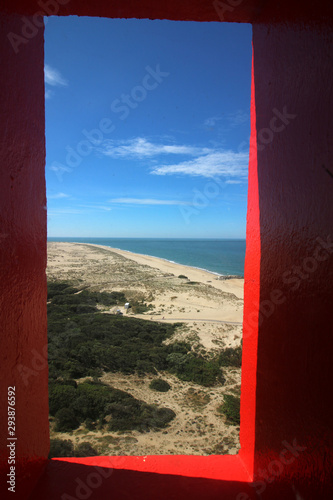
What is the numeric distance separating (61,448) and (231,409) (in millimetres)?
3392

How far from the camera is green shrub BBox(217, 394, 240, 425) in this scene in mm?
5566

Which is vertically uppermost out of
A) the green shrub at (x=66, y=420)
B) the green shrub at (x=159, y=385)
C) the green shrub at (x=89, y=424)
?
the green shrub at (x=66, y=420)

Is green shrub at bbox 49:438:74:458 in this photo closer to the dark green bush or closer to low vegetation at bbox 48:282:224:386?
low vegetation at bbox 48:282:224:386

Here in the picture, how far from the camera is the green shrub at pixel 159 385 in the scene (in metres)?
6.71

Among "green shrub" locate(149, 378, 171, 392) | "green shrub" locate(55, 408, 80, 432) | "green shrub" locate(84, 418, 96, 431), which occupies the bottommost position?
"green shrub" locate(149, 378, 171, 392)

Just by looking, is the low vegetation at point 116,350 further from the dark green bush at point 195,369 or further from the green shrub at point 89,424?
the green shrub at point 89,424

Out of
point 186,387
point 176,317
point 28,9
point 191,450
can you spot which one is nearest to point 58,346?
point 186,387

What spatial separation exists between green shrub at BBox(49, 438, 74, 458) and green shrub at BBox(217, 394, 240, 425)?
3.01 meters

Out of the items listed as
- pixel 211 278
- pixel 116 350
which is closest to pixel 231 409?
pixel 116 350

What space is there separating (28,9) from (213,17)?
128 centimetres

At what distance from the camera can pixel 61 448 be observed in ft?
14.7

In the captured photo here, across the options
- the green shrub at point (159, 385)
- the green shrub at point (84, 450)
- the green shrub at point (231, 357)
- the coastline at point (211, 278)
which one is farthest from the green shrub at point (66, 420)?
the coastline at point (211, 278)

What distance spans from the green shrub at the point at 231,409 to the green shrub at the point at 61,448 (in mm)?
3010

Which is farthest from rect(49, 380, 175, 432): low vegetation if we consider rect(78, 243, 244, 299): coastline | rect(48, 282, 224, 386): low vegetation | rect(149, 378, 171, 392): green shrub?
rect(78, 243, 244, 299): coastline
